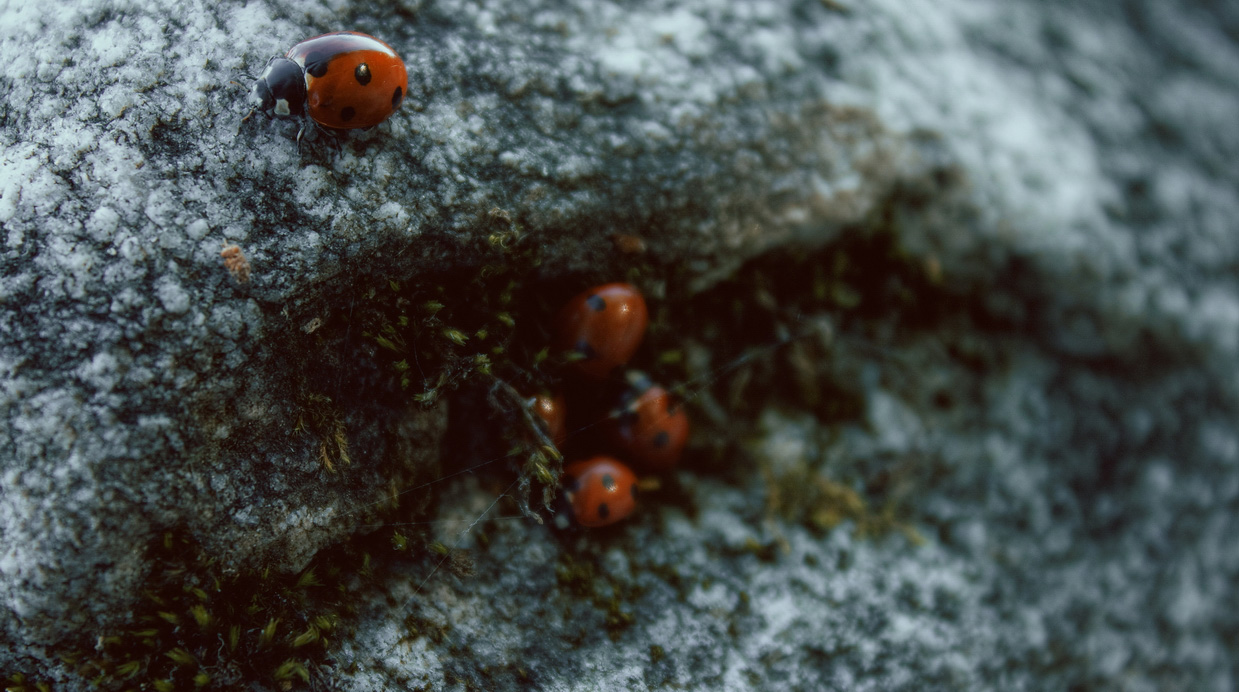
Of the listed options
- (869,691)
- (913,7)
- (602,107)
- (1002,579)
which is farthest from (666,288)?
(913,7)

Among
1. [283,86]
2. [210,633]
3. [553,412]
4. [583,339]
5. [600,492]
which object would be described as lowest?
[210,633]

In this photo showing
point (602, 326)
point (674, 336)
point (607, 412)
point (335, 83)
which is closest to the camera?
point (335, 83)

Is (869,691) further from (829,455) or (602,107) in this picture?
(602,107)

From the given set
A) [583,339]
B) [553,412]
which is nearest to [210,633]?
[553,412]

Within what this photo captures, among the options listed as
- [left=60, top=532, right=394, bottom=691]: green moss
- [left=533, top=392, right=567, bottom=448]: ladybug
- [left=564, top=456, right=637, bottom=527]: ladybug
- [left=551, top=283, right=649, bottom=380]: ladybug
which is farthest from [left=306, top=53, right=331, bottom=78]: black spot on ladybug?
[left=564, top=456, right=637, bottom=527]: ladybug

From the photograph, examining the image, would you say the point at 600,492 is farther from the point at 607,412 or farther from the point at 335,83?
the point at 335,83

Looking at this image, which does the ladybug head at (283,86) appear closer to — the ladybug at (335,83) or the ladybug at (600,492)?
the ladybug at (335,83)

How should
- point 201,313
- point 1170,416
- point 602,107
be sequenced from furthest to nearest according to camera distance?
point 1170,416, point 602,107, point 201,313

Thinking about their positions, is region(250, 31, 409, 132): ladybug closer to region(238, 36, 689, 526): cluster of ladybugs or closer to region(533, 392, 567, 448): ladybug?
region(238, 36, 689, 526): cluster of ladybugs
